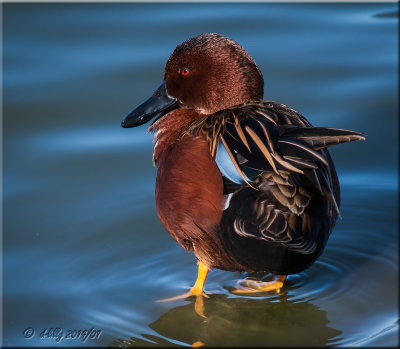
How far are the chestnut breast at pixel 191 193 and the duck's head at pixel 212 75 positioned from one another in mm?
475

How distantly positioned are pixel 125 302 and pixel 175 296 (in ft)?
1.01

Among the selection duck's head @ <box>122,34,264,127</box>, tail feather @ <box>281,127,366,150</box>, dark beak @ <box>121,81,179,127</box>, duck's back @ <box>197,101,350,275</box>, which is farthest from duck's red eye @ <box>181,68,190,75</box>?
tail feather @ <box>281,127,366,150</box>

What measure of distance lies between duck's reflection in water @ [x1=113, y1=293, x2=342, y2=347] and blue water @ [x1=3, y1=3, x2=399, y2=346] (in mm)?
10

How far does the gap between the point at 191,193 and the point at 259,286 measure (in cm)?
95

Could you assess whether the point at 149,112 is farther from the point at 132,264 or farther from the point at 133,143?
the point at 133,143

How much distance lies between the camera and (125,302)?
3926 millimetres

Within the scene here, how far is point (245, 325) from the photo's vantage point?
3.69 metres

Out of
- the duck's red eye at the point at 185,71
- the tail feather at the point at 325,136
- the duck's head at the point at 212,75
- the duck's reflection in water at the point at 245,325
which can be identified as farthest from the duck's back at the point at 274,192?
the duck's red eye at the point at 185,71

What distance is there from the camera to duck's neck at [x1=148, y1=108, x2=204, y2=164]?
3854 millimetres

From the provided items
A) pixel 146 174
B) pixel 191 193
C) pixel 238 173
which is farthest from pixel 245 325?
pixel 146 174

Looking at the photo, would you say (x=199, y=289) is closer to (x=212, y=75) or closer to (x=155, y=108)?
(x=155, y=108)

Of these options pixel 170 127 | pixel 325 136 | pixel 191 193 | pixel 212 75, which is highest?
pixel 212 75

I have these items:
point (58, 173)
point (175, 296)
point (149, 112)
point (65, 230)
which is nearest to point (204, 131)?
point (149, 112)

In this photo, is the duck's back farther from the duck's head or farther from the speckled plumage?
Result: the duck's head
